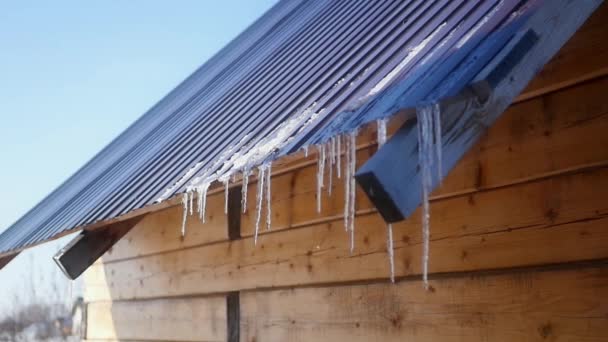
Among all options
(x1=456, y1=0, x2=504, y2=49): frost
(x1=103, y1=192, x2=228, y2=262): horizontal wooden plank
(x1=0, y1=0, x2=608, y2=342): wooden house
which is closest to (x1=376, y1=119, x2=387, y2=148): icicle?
(x1=0, y1=0, x2=608, y2=342): wooden house

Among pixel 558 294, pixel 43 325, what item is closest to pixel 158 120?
pixel 558 294

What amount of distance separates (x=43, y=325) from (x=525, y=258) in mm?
30470

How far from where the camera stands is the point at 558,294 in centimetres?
252

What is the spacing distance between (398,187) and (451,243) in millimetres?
1328

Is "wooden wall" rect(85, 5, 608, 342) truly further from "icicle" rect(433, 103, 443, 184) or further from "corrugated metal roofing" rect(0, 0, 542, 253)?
"icicle" rect(433, 103, 443, 184)

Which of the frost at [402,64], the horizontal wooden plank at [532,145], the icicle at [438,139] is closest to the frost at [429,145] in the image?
the icicle at [438,139]

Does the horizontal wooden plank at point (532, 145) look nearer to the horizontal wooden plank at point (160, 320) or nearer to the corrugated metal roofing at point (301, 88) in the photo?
the corrugated metal roofing at point (301, 88)

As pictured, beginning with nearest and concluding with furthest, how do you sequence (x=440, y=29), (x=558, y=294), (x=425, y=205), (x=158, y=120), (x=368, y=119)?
(x=425, y=205) < (x=368, y=119) < (x=558, y=294) < (x=440, y=29) < (x=158, y=120)

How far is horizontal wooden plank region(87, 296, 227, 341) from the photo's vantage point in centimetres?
462

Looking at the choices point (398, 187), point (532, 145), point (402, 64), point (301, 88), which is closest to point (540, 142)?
point (532, 145)

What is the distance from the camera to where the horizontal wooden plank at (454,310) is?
245cm

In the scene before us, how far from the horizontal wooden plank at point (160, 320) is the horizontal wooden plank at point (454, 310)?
673mm

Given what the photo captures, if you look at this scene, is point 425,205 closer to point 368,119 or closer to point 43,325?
point 368,119

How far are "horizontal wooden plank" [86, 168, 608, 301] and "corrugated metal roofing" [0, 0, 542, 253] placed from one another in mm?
651
